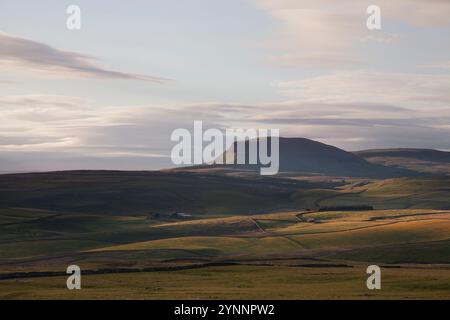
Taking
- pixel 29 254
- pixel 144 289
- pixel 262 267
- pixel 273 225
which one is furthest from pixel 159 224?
pixel 144 289

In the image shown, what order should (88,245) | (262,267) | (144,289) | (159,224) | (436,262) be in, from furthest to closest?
(159,224), (88,245), (436,262), (262,267), (144,289)

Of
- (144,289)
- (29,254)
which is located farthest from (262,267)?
(29,254)

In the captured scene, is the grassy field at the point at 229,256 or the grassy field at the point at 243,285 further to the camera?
the grassy field at the point at 229,256

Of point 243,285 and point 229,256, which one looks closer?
point 243,285

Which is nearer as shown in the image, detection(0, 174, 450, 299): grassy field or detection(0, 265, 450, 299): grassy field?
detection(0, 265, 450, 299): grassy field

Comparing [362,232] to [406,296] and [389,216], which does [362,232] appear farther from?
[406,296]

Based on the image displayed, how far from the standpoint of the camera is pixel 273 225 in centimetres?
18288

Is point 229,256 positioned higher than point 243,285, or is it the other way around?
point 243,285

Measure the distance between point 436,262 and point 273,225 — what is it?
216ft
